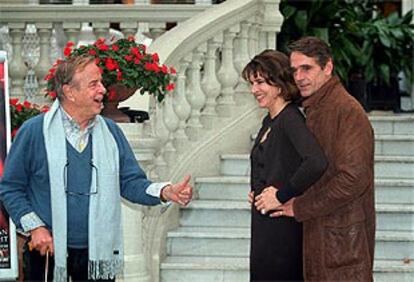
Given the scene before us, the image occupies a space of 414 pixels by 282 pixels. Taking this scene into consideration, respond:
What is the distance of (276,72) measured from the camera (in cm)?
488

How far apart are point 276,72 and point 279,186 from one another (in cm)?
49

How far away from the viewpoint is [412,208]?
7.86 meters

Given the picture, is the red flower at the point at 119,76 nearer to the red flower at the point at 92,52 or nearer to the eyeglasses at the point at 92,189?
the red flower at the point at 92,52

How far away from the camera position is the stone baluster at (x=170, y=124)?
25.8ft

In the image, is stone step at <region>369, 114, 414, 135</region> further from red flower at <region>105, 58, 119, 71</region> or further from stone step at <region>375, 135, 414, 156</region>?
red flower at <region>105, 58, 119, 71</region>

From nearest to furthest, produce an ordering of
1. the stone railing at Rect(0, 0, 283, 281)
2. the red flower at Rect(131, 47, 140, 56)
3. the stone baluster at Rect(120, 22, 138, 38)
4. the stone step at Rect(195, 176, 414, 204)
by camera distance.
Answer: the red flower at Rect(131, 47, 140, 56) < the stone railing at Rect(0, 0, 283, 281) < the stone step at Rect(195, 176, 414, 204) < the stone baluster at Rect(120, 22, 138, 38)

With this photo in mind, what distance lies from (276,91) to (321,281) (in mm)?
840

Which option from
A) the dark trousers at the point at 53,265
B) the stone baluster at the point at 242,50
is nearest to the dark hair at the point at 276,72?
the dark trousers at the point at 53,265

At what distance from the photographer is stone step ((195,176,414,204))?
26.7 feet

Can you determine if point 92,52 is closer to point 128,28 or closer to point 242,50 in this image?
point 242,50

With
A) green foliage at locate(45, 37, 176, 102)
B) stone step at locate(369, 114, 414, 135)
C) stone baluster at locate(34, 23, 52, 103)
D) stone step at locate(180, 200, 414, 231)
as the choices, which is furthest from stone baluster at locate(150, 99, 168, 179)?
stone step at locate(369, 114, 414, 135)

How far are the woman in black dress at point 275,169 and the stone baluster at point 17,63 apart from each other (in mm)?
4282

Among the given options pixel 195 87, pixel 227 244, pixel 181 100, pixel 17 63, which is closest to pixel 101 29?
pixel 17 63

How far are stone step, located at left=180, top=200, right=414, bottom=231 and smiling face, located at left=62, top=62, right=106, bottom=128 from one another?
129 inches
